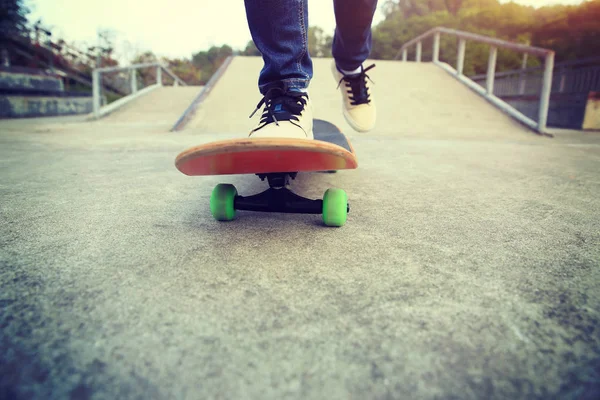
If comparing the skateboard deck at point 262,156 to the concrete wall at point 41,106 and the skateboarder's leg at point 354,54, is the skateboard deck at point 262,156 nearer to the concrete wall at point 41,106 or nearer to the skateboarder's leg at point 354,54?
the skateboarder's leg at point 354,54

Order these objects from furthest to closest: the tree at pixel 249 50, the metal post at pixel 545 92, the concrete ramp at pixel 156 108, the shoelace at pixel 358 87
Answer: the tree at pixel 249 50
the concrete ramp at pixel 156 108
the metal post at pixel 545 92
the shoelace at pixel 358 87

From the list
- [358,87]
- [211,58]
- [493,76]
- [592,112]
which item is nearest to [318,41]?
[211,58]

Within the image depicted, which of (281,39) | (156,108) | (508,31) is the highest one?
(508,31)

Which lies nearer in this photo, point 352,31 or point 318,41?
point 352,31

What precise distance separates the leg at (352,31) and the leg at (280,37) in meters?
0.41

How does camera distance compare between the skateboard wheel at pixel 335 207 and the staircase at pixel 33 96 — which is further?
the staircase at pixel 33 96

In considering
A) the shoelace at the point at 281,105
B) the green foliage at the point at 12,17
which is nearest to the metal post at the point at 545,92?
the shoelace at the point at 281,105

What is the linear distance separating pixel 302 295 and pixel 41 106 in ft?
26.6

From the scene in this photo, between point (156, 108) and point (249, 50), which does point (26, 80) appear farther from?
point (249, 50)

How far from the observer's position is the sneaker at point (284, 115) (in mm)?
1033

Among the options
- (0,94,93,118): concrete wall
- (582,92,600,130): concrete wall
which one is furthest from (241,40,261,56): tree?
(582,92,600,130): concrete wall

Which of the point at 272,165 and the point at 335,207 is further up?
the point at 272,165

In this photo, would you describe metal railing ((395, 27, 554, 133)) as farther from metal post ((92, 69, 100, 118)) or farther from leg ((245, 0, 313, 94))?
metal post ((92, 69, 100, 118))

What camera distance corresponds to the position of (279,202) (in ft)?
3.38
